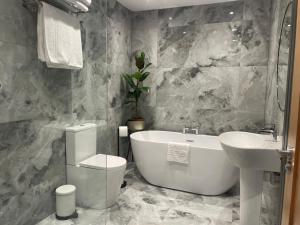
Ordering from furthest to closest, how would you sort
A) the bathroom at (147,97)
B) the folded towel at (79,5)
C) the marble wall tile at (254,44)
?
the marble wall tile at (254,44), the folded towel at (79,5), the bathroom at (147,97)

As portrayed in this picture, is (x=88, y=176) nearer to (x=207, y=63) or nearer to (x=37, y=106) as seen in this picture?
(x=37, y=106)

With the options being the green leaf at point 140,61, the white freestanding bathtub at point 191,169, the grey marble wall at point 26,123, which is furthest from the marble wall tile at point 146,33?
the grey marble wall at point 26,123

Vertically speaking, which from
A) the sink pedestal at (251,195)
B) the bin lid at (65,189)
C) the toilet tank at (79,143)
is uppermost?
the toilet tank at (79,143)

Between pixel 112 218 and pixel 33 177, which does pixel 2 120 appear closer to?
pixel 33 177

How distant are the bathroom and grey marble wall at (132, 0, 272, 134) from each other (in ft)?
0.05

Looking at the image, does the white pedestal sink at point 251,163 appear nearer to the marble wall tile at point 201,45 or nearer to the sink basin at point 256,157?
the sink basin at point 256,157

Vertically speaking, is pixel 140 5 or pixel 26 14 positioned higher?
pixel 140 5

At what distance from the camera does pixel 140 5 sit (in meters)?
3.45

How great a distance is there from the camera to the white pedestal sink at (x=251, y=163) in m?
1.61

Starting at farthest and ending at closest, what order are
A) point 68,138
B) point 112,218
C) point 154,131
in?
1. point 154,131
2. point 68,138
3. point 112,218

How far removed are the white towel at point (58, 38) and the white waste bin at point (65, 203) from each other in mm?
1279

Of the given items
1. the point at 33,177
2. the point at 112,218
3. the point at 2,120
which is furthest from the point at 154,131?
the point at 2,120

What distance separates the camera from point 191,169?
272cm

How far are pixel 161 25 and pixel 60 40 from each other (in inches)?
77.7
